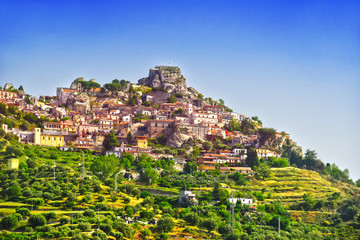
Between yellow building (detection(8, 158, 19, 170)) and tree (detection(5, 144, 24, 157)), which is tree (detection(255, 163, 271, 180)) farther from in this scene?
yellow building (detection(8, 158, 19, 170))

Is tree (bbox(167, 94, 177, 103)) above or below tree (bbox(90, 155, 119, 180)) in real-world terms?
above

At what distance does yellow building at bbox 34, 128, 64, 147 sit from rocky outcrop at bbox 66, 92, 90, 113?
17670 mm

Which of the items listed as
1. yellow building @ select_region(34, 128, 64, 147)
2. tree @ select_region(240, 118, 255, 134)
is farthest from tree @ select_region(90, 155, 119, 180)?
tree @ select_region(240, 118, 255, 134)

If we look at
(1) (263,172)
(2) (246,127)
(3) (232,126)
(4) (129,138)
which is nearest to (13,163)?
(4) (129,138)

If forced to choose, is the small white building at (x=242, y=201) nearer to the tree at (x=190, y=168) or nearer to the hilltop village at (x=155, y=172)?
the hilltop village at (x=155, y=172)

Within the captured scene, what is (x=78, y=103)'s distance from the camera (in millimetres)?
101312

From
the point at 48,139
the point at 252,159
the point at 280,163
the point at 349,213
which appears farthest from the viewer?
the point at 280,163

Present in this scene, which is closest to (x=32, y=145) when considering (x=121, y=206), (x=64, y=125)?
(x=64, y=125)

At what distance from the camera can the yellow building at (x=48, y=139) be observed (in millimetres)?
80812

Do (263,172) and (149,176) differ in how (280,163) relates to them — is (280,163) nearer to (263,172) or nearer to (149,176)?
(263,172)

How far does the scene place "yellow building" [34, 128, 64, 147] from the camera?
80.8 m

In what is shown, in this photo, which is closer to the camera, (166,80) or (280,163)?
(280,163)

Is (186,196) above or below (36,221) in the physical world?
above

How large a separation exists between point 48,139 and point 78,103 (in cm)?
2023
